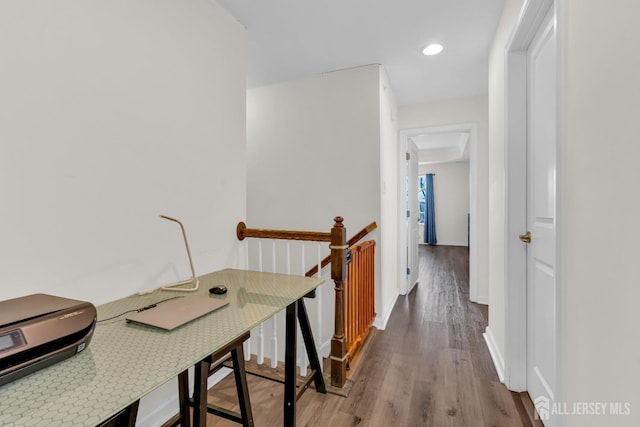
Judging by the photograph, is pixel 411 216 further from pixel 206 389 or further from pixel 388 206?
pixel 206 389

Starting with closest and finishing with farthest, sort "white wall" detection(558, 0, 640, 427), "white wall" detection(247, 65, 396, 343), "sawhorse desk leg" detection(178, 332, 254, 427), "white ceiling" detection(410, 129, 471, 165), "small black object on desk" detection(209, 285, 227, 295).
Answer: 1. "white wall" detection(558, 0, 640, 427)
2. "sawhorse desk leg" detection(178, 332, 254, 427)
3. "small black object on desk" detection(209, 285, 227, 295)
4. "white wall" detection(247, 65, 396, 343)
5. "white ceiling" detection(410, 129, 471, 165)

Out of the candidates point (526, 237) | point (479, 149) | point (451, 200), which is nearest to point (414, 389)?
point (526, 237)

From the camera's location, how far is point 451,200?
26.6 feet

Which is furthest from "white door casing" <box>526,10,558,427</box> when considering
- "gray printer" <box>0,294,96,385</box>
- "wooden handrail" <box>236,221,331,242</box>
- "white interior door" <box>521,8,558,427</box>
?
"gray printer" <box>0,294,96,385</box>

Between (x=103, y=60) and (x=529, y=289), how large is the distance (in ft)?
7.95

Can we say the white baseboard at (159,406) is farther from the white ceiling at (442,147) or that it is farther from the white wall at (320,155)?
the white ceiling at (442,147)

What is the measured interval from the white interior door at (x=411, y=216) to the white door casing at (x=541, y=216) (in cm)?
217

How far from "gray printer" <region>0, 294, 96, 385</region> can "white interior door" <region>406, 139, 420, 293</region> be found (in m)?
3.54

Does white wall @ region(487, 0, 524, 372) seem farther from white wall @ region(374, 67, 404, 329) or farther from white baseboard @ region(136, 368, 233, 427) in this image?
white baseboard @ region(136, 368, 233, 427)

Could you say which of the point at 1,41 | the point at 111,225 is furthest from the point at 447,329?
the point at 1,41

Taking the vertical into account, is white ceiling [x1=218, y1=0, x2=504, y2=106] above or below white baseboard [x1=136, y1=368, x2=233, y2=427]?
above

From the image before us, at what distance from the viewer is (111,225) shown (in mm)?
1275

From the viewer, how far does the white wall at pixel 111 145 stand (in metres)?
1.00

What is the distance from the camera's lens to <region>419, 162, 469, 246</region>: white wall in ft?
26.0
